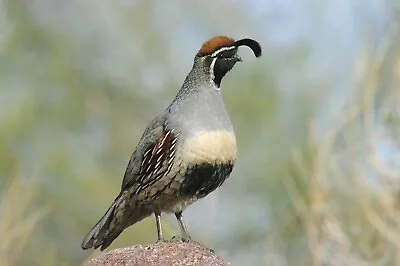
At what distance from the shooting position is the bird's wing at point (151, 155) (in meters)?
3.54

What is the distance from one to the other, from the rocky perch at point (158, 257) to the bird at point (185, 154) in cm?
27

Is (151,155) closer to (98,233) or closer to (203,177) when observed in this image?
(203,177)

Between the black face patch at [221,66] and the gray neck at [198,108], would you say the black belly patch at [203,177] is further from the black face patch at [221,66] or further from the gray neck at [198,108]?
the black face patch at [221,66]

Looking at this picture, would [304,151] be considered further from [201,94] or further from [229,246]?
[201,94]

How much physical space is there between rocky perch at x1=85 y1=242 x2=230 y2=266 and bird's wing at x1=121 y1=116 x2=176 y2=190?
20.8 inches

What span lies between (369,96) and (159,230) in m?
1.99

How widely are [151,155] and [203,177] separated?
0.25 meters

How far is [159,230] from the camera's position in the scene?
344cm

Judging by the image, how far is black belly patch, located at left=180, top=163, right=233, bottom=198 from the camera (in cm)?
346

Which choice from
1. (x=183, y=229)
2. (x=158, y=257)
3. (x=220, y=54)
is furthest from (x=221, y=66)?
(x=158, y=257)

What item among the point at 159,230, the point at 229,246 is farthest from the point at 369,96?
the point at 229,246

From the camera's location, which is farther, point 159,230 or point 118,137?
point 118,137

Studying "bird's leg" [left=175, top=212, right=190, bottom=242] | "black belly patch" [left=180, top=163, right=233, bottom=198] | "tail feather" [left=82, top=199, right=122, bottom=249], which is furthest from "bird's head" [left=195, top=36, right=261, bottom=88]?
"tail feather" [left=82, top=199, right=122, bottom=249]

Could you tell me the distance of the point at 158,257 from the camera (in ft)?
9.93
